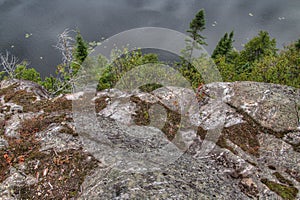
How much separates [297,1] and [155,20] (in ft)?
220

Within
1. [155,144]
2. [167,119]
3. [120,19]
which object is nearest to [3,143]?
[155,144]

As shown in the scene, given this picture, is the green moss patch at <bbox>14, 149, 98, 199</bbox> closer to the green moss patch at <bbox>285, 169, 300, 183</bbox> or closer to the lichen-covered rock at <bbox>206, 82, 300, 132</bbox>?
the green moss patch at <bbox>285, 169, 300, 183</bbox>

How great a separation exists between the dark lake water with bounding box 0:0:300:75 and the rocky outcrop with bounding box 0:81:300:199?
6616 cm

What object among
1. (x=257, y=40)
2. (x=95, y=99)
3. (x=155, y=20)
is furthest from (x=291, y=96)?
(x=155, y=20)

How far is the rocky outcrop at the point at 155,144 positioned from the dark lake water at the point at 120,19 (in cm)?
6616

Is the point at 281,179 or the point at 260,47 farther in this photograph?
the point at 260,47

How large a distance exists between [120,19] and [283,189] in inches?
3782

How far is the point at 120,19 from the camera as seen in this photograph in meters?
96.7

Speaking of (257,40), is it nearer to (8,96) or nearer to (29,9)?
(8,96)

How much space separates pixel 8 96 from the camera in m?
16.8

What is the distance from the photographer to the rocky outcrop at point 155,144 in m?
9.08

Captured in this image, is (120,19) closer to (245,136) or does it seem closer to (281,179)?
(245,136)

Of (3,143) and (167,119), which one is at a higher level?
(167,119)

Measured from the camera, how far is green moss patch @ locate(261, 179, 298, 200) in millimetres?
9371
